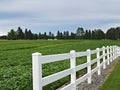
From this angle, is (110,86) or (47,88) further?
(110,86)

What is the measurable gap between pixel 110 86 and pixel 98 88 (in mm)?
656

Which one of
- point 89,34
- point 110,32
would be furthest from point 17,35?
point 110,32

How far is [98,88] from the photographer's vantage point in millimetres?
10336

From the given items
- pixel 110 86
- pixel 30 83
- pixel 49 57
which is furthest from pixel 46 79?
pixel 110 86

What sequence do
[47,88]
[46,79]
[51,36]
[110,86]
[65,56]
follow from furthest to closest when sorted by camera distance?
1. [51,36]
2. [110,86]
3. [47,88]
4. [65,56]
5. [46,79]

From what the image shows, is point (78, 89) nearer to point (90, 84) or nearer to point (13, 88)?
point (90, 84)

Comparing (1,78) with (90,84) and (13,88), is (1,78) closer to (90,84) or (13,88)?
(13,88)

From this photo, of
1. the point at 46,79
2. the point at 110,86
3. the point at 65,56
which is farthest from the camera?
the point at 110,86

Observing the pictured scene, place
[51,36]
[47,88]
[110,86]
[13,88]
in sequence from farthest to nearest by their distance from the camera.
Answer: [51,36], [110,86], [47,88], [13,88]

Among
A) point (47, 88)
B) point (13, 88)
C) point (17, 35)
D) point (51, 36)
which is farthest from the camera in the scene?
point (51, 36)

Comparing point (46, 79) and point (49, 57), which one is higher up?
point (49, 57)

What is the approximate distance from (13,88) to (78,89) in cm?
218

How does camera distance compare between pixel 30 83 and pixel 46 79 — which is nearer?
pixel 46 79

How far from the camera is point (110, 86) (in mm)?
10789
